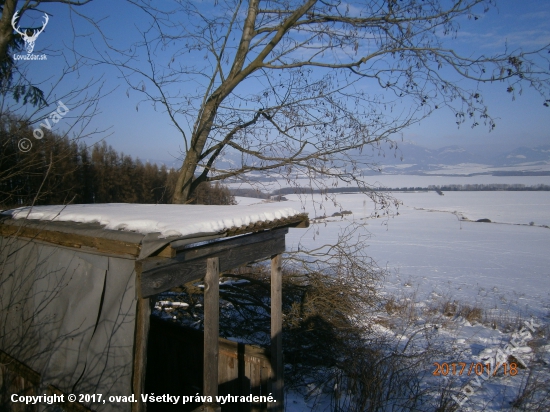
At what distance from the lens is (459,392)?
5.04 m

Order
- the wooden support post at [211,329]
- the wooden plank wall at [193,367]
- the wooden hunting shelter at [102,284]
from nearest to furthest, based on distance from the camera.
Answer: the wooden hunting shelter at [102,284] → the wooden support post at [211,329] → the wooden plank wall at [193,367]

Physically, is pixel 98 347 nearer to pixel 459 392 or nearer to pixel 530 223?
pixel 459 392

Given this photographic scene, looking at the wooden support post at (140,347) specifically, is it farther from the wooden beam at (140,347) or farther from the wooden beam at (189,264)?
the wooden beam at (189,264)

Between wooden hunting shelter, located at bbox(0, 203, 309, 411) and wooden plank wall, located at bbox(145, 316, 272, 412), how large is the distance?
0.74ft

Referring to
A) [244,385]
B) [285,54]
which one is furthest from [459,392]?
[285,54]

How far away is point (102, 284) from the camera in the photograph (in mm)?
2682

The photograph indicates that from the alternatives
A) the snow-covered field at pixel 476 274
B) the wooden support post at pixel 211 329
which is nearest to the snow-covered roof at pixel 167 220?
the wooden support post at pixel 211 329

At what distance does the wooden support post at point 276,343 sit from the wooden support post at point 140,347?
1.68m

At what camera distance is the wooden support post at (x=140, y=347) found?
8.06 ft

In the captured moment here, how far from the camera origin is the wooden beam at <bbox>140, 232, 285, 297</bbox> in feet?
7.78
